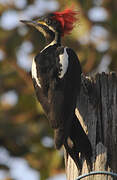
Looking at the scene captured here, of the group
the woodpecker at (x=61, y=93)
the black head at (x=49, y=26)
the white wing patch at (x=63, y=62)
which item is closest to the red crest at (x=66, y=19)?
the black head at (x=49, y=26)

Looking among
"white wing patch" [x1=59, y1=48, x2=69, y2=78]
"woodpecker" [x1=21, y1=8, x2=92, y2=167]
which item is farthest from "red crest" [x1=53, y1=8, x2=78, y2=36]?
"white wing patch" [x1=59, y1=48, x2=69, y2=78]

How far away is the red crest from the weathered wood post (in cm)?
113

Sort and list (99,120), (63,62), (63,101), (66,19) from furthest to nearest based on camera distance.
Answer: (66,19), (63,62), (63,101), (99,120)

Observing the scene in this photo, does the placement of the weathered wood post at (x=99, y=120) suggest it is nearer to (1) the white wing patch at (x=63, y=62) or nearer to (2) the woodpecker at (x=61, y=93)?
(2) the woodpecker at (x=61, y=93)

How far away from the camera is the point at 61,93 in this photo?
17.1 feet

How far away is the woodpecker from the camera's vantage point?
5020mm

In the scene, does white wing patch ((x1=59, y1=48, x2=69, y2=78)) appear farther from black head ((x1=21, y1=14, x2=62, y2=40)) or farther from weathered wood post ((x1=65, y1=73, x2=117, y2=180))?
black head ((x1=21, y1=14, x2=62, y2=40))

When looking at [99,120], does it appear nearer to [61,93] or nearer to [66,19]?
[61,93]

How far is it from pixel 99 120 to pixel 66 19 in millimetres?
1625

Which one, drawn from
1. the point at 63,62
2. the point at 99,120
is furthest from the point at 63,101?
the point at 63,62

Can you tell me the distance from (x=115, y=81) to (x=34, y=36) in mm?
6599

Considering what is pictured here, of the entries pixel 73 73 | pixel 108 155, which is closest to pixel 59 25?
pixel 73 73

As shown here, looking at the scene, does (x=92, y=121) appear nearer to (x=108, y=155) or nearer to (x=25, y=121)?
(x=108, y=155)

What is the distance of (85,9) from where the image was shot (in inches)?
428
